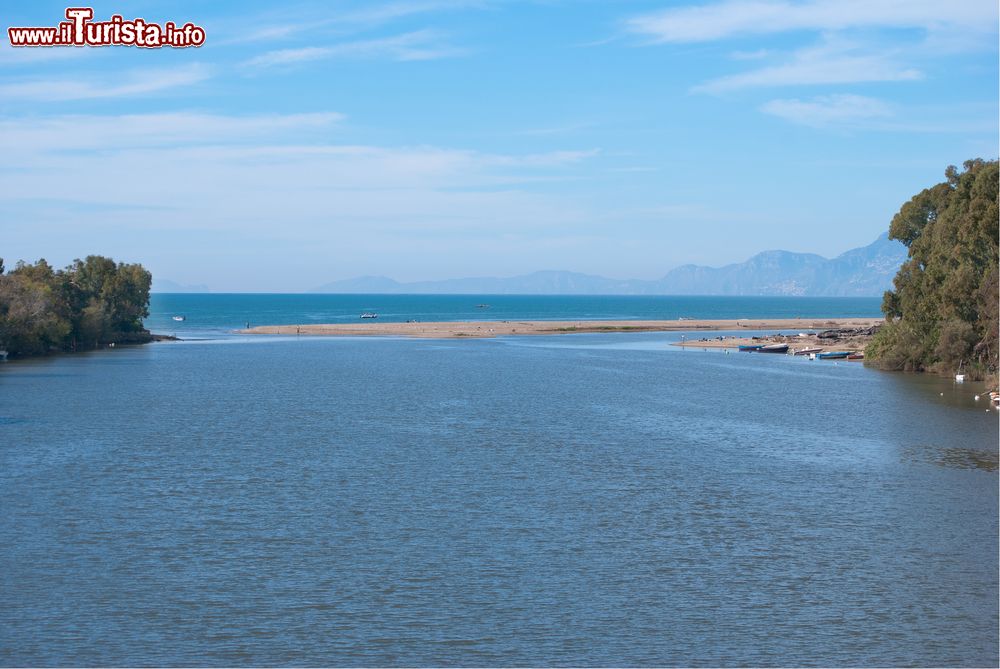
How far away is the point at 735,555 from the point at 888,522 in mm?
6446

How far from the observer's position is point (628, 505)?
32.1 m

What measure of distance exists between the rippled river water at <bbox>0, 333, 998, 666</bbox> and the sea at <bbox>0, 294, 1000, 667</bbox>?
10cm

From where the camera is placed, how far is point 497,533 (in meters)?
28.6

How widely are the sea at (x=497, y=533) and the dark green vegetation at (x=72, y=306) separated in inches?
1527

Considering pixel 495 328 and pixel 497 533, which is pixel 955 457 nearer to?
pixel 497 533

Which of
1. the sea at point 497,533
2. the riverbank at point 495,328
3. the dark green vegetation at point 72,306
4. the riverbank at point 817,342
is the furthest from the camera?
the riverbank at point 495,328

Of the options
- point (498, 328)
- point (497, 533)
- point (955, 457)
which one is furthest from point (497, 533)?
point (498, 328)

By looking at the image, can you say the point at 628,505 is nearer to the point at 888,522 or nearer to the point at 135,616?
the point at 888,522

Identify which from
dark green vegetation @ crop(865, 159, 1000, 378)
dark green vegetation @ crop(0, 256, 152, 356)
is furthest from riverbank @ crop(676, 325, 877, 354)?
dark green vegetation @ crop(0, 256, 152, 356)

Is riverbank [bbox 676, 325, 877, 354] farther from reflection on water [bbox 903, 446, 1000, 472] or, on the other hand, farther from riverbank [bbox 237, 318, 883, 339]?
reflection on water [bbox 903, 446, 1000, 472]

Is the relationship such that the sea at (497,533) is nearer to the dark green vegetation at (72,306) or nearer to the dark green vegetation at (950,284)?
the dark green vegetation at (950,284)

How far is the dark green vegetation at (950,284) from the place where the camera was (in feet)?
222

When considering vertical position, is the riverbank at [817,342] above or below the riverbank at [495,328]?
below

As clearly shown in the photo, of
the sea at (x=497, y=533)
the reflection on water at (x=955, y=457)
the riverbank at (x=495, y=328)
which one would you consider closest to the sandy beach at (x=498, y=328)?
the riverbank at (x=495, y=328)
